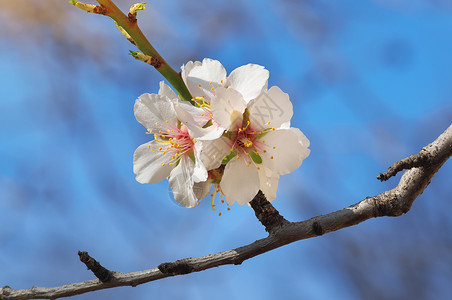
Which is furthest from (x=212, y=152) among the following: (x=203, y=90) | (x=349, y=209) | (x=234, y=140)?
(x=349, y=209)

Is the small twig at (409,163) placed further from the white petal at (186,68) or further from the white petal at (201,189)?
the white petal at (186,68)

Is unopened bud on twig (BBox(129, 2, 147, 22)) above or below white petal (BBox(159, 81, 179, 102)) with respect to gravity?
above

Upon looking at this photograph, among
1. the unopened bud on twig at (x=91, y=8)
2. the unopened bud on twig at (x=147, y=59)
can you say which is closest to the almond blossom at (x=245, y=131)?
the unopened bud on twig at (x=147, y=59)

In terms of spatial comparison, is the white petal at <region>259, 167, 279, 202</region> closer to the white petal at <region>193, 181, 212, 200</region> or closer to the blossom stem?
the white petal at <region>193, 181, 212, 200</region>

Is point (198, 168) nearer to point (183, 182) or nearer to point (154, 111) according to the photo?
point (183, 182)

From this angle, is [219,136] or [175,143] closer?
[219,136]

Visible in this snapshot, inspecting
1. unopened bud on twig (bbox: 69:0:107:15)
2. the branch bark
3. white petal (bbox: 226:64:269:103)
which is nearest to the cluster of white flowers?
white petal (bbox: 226:64:269:103)

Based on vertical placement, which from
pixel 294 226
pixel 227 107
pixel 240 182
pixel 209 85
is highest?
pixel 209 85

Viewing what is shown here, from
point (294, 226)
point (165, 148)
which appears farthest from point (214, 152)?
point (294, 226)
